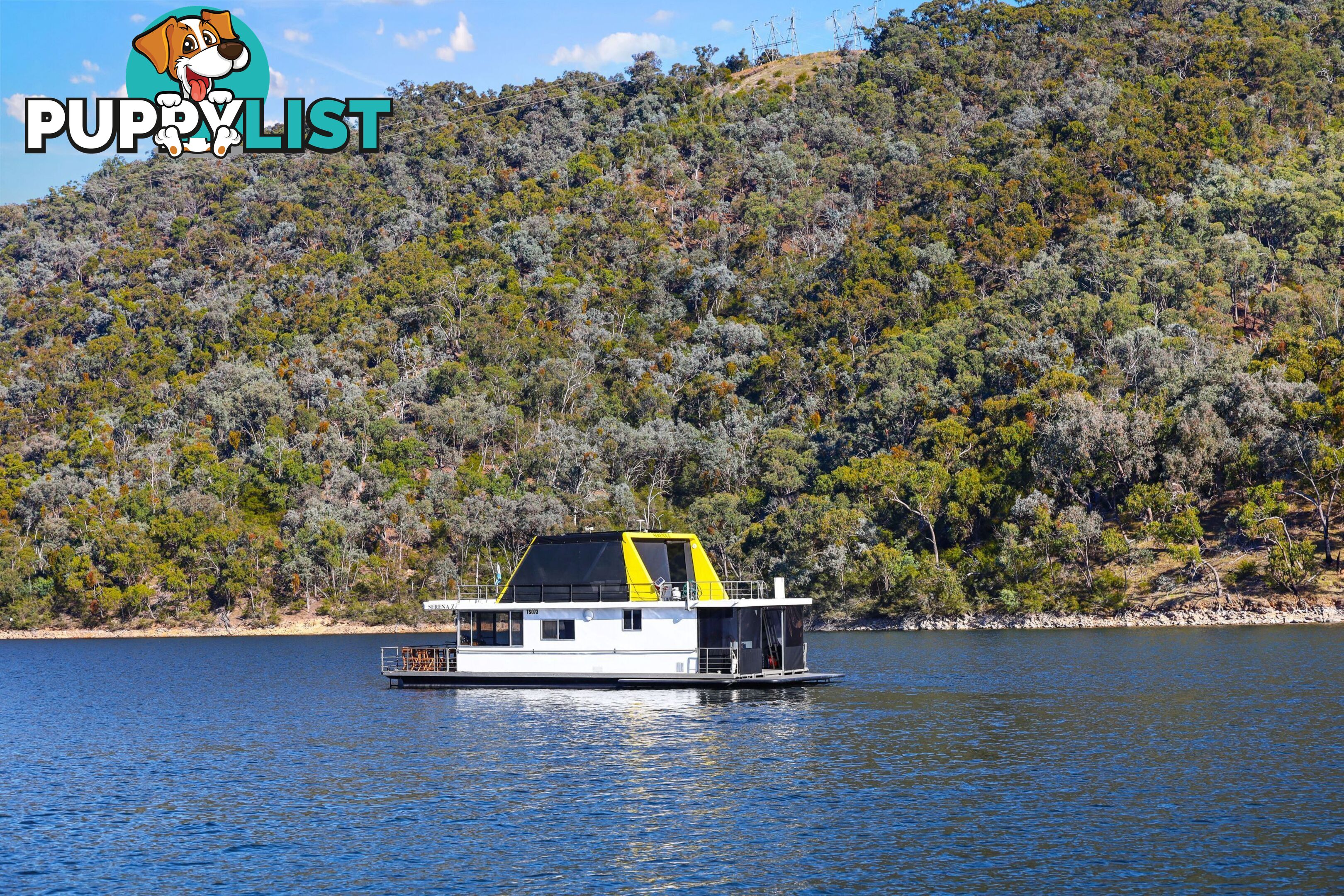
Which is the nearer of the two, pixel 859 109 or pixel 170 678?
pixel 170 678

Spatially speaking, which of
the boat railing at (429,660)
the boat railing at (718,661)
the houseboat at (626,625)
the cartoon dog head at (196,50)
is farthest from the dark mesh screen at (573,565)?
the cartoon dog head at (196,50)

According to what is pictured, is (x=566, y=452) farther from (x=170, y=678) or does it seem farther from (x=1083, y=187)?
(x=1083, y=187)

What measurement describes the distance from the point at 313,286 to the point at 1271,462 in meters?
125

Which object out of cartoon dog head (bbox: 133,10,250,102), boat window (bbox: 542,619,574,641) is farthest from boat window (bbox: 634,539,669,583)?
cartoon dog head (bbox: 133,10,250,102)

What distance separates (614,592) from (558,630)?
3.35 metres

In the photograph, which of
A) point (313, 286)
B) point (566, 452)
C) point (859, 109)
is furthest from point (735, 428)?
point (859, 109)

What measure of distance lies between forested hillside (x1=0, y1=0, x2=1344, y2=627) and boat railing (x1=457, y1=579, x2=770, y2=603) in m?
46.8

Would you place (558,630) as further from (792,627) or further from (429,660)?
(792,627)

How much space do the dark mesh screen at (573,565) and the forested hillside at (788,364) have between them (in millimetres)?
49022

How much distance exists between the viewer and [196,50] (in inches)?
2621

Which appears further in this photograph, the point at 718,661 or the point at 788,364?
the point at 788,364

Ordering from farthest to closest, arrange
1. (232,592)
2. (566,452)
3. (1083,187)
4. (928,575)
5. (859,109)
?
(859,109) → (1083,187) → (566,452) → (232,592) → (928,575)

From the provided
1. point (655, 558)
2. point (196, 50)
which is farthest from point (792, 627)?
point (196, 50)

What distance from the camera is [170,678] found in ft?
236
